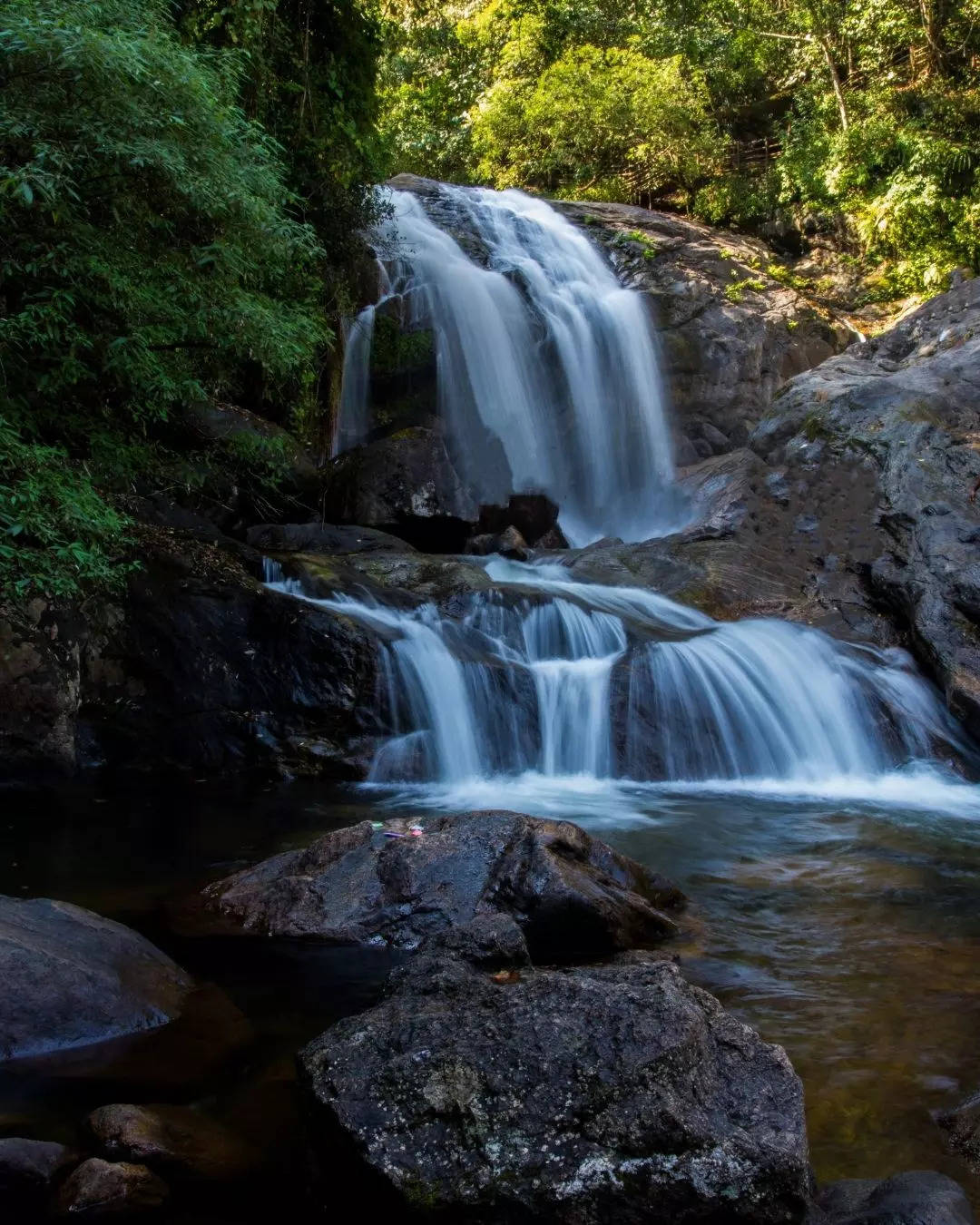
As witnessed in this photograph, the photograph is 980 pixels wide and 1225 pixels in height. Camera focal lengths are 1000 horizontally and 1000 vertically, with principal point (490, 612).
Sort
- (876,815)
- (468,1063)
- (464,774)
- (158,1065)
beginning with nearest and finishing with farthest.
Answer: (468,1063)
(158,1065)
(876,815)
(464,774)

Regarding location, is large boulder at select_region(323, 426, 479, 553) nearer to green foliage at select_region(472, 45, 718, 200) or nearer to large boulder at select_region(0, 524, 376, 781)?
large boulder at select_region(0, 524, 376, 781)

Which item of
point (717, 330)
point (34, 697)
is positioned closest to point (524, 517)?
point (717, 330)

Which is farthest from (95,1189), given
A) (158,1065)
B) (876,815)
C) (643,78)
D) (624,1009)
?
(643,78)

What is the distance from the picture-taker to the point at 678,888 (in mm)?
6074

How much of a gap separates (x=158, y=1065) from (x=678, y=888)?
10.9 ft

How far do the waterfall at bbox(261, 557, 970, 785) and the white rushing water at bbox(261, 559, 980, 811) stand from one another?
1cm

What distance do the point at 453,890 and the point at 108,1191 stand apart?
2.39m

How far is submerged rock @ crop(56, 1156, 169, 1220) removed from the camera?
9.29 ft

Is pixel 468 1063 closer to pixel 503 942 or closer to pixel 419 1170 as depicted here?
pixel 419 1170

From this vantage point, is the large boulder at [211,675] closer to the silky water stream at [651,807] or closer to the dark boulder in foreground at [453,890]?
the silky water stream at [651,807]

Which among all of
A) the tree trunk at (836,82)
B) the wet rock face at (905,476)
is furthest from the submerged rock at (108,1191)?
the tree trunk at (836,82)

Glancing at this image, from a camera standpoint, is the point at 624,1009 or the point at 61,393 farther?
the point at 61,393

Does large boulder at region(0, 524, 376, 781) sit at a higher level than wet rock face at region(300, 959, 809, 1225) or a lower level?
higher

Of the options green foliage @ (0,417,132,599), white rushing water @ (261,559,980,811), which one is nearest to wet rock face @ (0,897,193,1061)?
green foliage @ (0,417,132,599)
